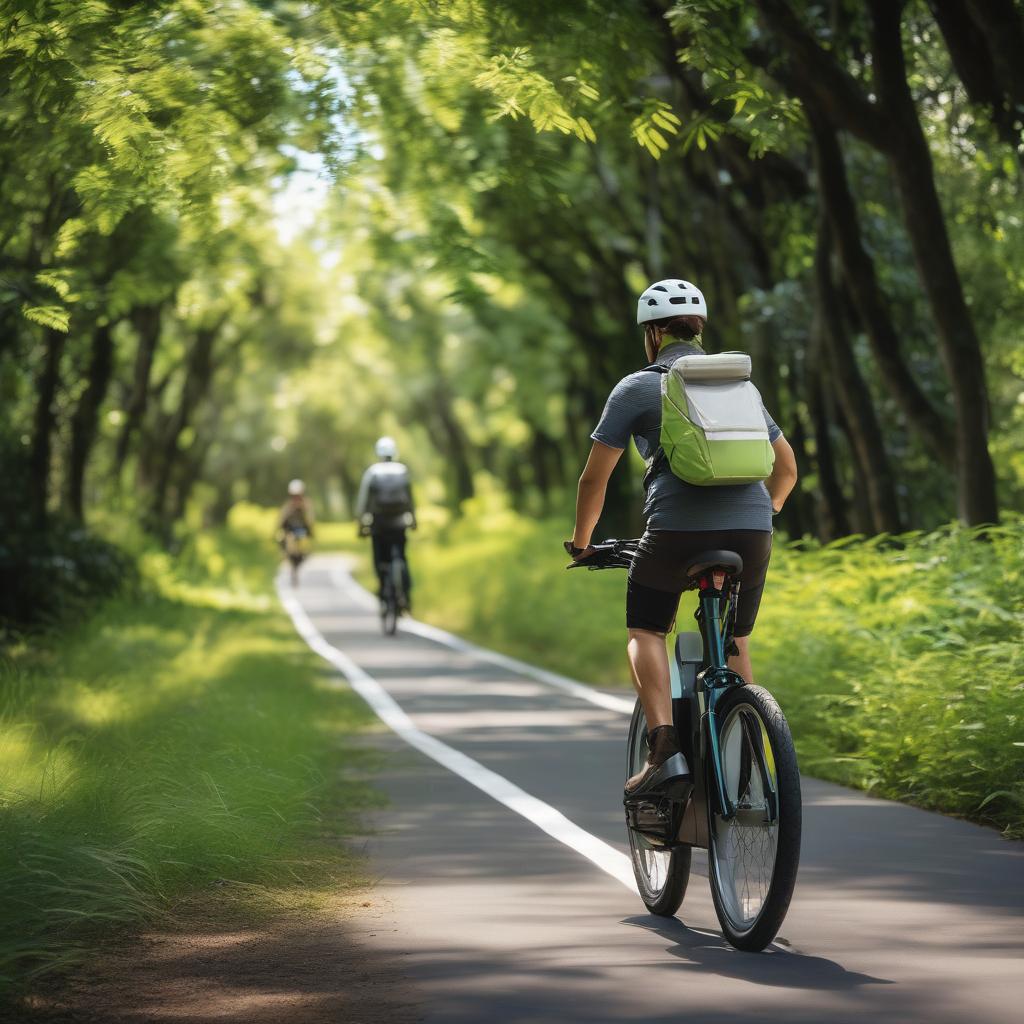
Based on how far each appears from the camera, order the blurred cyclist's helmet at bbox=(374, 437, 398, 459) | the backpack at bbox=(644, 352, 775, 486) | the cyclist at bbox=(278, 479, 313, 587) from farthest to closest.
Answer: the cyclist at bbox=(278, 479, 313, 587), the blurred cyclist's helmet at bbox=(374, 437, 398, 459), the backpack at bbox=(644, 352, 775, 486)

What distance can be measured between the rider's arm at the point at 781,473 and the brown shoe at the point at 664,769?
35.2 inches

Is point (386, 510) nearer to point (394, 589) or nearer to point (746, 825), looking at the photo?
point (394, 589)

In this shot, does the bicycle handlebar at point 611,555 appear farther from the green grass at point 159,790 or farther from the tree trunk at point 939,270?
the tree trunk at point 939,270

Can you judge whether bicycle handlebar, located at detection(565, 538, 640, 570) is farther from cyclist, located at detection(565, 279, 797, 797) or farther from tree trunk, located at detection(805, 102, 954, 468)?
tree trunk, located at detection(805, 102, 954, 468)

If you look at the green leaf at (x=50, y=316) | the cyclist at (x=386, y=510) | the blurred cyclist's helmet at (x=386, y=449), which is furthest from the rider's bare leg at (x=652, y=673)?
the cyclist at (x=386, y=510)

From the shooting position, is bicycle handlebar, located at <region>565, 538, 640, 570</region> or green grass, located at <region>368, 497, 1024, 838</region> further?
green grass, located at <region>368, 497, 1024, 838</region>

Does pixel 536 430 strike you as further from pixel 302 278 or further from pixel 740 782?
pixel 740 782

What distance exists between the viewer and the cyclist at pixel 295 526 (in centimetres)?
4053

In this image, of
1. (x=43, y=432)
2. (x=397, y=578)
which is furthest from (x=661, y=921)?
(x=43, y=432)

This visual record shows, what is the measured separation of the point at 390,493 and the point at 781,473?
17.3 meters

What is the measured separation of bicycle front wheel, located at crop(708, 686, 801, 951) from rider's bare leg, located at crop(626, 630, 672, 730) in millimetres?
374

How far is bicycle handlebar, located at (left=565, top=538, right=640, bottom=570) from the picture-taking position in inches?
281

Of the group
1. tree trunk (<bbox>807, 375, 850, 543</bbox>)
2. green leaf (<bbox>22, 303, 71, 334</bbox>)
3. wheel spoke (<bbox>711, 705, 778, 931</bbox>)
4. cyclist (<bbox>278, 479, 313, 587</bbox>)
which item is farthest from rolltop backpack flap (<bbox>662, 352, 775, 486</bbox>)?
cyclist (<bbox>278, 479, 313, 587</bbox>)

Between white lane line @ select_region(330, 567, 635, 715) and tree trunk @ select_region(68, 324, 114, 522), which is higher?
tree trunk @ select_region(68, 324, 114, 522)
